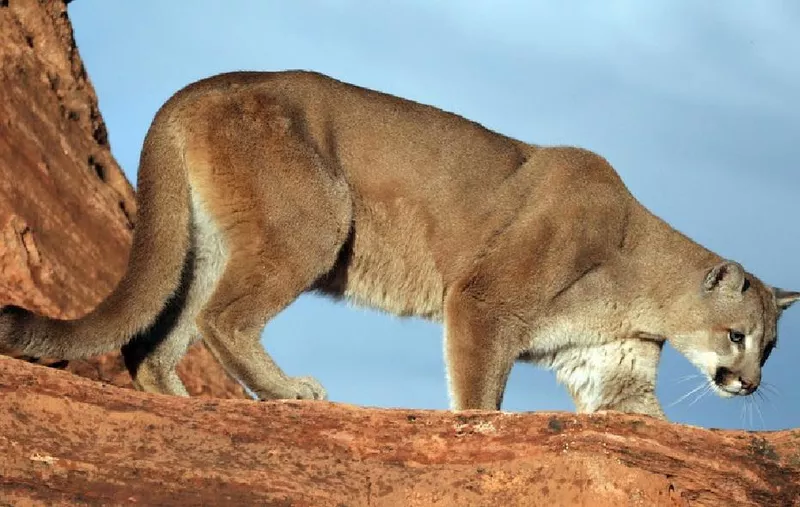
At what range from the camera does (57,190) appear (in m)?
9.34

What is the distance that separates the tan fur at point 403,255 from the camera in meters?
6.28

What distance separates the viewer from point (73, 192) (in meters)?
9.52

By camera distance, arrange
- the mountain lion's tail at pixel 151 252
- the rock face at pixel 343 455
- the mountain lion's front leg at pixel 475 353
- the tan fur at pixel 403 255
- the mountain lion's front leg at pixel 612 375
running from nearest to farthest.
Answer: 1. the rock face at pixel 343 455
2. the mountain lion's tail at pixel 151 252
3. the tan fur at pixel 403 255
4. the mountain lion's front leg at pixel 475 353
5. the mountain lion's front leg at pixel 612 375

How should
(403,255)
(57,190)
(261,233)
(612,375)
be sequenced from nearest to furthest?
1. (261,233)
2. (403,255)
3. (612,375)
4. (57,190)

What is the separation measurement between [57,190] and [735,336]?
16.7 ft

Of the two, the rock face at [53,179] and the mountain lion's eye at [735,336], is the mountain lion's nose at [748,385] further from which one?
the rock face at [53,179]

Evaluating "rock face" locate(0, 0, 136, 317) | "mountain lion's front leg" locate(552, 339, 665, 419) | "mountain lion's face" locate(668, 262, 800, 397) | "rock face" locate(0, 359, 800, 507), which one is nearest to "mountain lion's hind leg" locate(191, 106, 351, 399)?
"rock face" locate(0, 359, 800, 507)

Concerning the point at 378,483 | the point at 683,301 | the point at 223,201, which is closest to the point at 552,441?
the point at 378,483

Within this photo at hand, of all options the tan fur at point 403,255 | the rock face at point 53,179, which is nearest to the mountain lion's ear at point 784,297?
the tan fur at point 403,255

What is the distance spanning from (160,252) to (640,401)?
9.86ft

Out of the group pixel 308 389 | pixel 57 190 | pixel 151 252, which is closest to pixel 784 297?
pixel 308 389

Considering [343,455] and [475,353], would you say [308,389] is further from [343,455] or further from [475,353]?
[343,455]

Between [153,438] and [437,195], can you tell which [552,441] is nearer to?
[153,438]

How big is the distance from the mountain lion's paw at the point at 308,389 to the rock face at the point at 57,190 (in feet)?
8.10
